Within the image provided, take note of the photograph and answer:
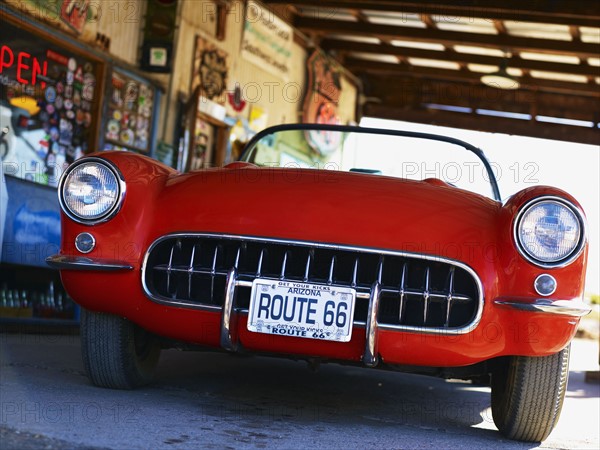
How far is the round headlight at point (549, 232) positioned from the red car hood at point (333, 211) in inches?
4.6

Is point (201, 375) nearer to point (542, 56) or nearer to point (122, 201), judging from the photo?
point (122, 201)

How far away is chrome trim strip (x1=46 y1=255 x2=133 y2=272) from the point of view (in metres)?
3.09

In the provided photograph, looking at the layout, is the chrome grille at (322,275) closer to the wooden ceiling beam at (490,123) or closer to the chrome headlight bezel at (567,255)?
the chrome headlight bezel at (567,255)

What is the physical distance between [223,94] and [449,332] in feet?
25.1

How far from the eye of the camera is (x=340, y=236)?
9.72 feet

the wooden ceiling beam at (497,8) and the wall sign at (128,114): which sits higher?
the wooden ceiling beam at (497,8)

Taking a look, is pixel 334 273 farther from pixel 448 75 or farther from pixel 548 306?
pixel 448 75

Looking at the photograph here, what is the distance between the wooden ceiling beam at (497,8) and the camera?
9.45 m

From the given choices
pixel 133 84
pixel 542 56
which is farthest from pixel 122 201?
pixel 542 56

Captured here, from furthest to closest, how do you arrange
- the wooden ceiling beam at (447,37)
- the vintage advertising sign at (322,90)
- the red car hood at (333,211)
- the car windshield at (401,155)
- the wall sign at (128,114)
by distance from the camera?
the vintage advertising sign at (322,90) → the wooden ceiling beam at (447,37) → the wall sign at (128,114) → the car windshield at (401,155) → the red car hood at (333,211)

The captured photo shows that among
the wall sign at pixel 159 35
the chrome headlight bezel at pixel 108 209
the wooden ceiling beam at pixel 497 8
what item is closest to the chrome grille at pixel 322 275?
the chrome headlight bezel at pixel 108 209

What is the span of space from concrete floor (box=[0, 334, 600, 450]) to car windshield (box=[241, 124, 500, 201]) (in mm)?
1055

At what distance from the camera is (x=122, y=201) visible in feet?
10.4

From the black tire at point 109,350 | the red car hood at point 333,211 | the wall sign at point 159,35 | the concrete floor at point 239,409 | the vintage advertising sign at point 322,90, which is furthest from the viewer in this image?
the vintage advertising sign at point 322,90
